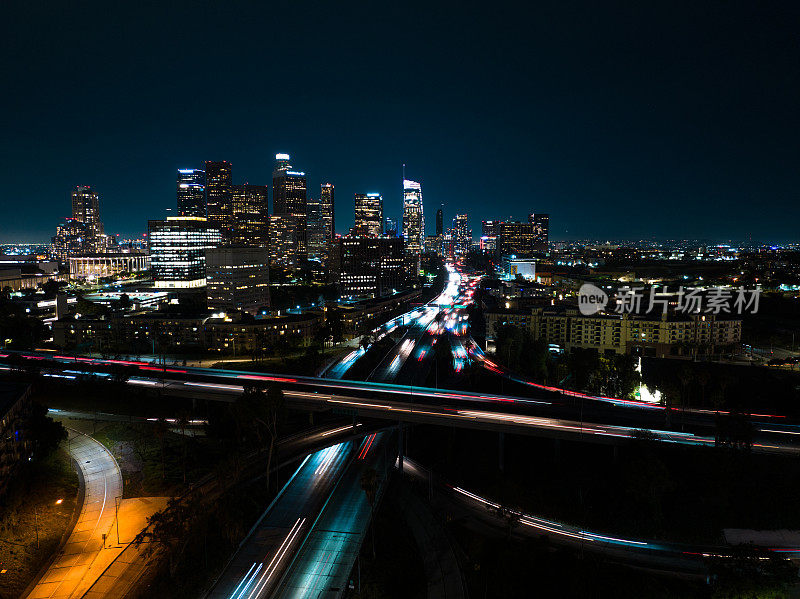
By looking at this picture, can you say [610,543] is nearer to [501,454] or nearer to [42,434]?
[501,454]

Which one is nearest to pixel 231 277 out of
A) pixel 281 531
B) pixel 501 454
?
pixel 501 454

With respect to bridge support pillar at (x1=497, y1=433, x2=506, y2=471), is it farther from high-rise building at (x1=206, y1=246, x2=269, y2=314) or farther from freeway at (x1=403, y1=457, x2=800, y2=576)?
high-rise building at (x1=206, y1=246, x2=269, y2=314)

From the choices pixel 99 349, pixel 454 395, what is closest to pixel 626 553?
pixel 454 395

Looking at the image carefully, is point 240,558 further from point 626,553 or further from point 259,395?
point 626,553

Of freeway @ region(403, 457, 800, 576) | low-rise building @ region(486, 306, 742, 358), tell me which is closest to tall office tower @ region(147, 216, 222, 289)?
low-rise building @ region(486, 306, 742, 358)

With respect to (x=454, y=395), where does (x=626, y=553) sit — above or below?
below
